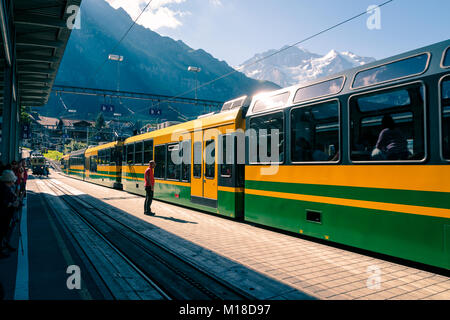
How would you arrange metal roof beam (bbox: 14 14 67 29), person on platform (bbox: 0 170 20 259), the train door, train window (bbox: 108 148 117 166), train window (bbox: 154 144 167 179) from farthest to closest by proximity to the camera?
train window (bbox: 108 148 117 166)
train window (bbox: 154 144 167 179)
metal roof beam (bbox: 14 14 67 29)
the train door
person on platform (bbox: 0 170 20 259)

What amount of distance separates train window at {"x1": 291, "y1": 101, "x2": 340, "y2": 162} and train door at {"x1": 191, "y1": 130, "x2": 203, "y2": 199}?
4.21 meters

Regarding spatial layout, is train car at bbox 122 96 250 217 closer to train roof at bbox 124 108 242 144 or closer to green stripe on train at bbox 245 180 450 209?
train roof at bbox 124 108 242 144

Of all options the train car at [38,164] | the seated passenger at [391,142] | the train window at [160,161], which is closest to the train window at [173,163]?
the train window at [160,161]

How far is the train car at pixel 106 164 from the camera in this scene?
819 inches

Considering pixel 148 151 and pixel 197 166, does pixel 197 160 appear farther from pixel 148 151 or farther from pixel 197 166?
pixel 148 151

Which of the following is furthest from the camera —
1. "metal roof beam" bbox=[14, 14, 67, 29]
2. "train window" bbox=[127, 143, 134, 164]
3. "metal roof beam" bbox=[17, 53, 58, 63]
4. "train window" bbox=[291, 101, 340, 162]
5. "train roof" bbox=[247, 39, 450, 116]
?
"train window" bbox=[127, 143, 134, 164]

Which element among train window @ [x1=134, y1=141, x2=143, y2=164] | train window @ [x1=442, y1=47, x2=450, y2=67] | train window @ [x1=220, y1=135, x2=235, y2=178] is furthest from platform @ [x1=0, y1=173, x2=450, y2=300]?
train window @ [x1=134, y1=141, x2=143, y2=164]

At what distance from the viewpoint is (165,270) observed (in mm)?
5059

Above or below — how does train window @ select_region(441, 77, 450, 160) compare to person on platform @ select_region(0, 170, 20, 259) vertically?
above

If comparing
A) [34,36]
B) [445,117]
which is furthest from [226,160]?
[34,36]

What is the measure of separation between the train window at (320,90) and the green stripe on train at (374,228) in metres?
2.16

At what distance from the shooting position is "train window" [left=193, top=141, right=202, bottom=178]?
10742 mm

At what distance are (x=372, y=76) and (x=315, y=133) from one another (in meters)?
1.50
